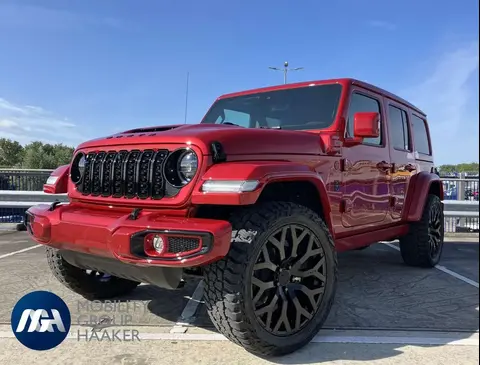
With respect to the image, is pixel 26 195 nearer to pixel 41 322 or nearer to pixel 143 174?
pixel 41 322

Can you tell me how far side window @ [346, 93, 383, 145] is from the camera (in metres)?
3.74

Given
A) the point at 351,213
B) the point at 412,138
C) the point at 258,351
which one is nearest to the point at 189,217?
the point at 258,351

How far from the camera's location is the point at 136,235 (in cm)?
235

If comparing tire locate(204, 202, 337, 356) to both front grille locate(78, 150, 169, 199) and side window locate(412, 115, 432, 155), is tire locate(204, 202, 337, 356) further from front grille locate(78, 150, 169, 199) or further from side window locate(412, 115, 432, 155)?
side window locate(412, 115, 432, 155)

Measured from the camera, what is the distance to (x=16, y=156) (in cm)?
1609

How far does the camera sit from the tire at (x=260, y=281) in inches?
96.6

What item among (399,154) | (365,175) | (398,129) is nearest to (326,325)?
(365,175)

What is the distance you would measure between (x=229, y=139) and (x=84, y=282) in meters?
1.87

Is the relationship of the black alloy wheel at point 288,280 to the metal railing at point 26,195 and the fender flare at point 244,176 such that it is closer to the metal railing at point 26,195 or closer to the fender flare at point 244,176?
the fender flare at point 244,176

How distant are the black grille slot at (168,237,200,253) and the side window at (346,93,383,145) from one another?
196 centimetres

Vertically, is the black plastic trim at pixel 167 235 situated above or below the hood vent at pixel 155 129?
below

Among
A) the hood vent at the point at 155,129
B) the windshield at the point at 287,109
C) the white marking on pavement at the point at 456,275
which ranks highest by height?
the windshield at the point at 287,109

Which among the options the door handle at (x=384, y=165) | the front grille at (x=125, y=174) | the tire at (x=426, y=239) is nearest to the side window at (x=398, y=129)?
the door handle at (x=384, y=165)

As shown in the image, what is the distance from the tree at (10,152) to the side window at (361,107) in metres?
13.9
